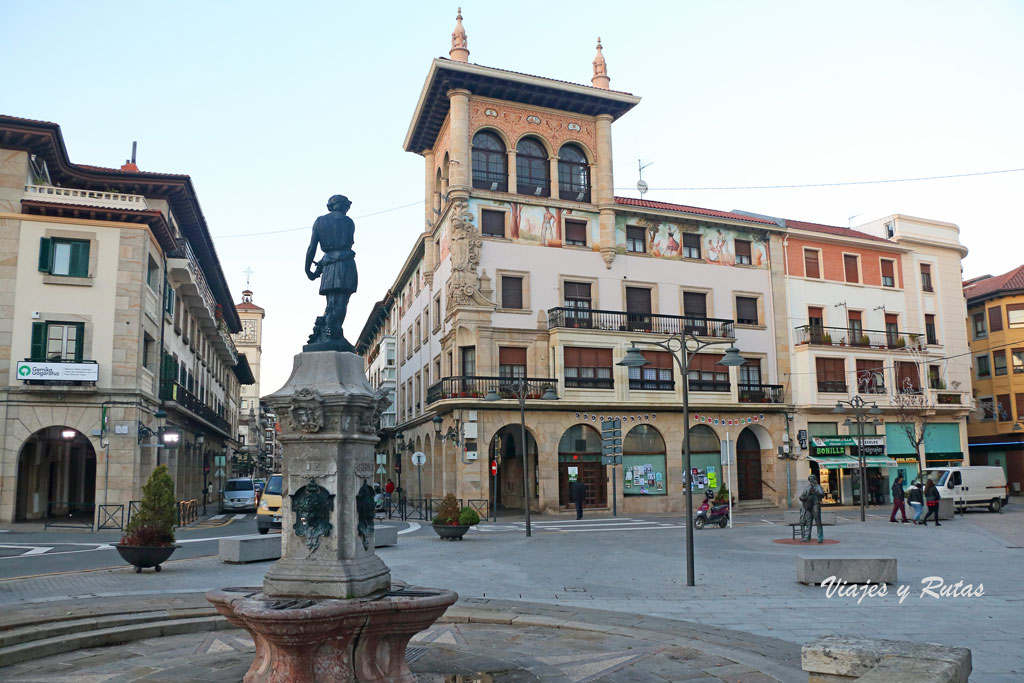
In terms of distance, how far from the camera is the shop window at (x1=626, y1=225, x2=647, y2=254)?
3725 cm

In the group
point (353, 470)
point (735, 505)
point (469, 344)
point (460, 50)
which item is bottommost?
point (735, 505)

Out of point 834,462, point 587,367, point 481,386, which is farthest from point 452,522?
point 834,462

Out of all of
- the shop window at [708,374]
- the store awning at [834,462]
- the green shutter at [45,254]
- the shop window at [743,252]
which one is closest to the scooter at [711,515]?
the shop window at [708,374]

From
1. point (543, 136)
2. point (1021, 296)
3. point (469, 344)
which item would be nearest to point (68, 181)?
point (469, 344)

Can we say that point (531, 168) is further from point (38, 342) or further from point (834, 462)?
point (38, 342)

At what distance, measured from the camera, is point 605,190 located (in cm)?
3669

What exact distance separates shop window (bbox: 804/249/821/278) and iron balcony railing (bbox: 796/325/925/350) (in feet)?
9.91

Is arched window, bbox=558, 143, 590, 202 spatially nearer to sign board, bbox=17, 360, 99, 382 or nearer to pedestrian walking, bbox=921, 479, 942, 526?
pedestrian walking, bbox=921, 479, 942, 526

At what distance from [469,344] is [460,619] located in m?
24.1

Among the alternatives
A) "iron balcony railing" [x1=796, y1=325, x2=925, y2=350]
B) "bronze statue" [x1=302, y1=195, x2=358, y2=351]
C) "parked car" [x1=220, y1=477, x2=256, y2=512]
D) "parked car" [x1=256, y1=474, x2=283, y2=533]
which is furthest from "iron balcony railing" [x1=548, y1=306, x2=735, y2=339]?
"bronze statue" [x1=302, y1=195, x2=358, y2=351]

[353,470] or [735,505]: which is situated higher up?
[353,470]

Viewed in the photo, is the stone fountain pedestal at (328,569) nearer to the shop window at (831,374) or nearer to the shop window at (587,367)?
the shop window at (587,367)

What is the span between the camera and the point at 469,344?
3347 cm

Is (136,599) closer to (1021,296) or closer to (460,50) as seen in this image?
(460,50)
